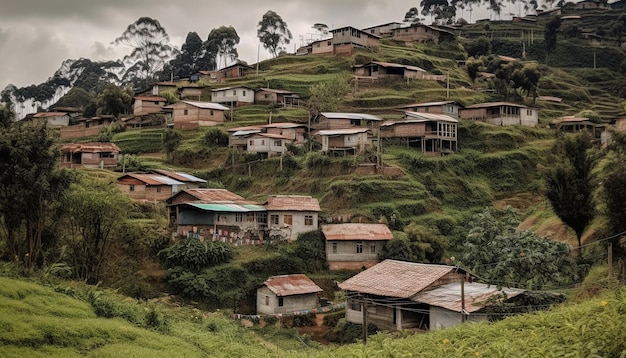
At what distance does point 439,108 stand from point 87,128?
4155 cm

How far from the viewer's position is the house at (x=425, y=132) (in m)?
52.0

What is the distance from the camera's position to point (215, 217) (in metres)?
39.1

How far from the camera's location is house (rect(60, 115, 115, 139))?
226ft

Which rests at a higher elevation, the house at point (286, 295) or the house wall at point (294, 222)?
the house wall at point (294, 222)

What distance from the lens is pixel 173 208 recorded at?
132ft

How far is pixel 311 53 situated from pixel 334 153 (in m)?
37.3

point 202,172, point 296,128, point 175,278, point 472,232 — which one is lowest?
point 175,278

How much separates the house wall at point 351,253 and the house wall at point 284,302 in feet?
17.0

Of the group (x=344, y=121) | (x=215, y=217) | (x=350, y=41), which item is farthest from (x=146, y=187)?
(x=350, y=41)

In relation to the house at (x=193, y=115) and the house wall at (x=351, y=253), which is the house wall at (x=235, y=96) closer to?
the house at (x=193, y=115)

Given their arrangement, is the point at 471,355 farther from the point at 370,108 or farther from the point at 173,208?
the point at 370,108

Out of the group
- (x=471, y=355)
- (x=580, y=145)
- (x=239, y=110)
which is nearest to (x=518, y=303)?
(x=580, y=145)

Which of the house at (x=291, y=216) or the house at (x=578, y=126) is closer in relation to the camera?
the house at (x=291, y=216)

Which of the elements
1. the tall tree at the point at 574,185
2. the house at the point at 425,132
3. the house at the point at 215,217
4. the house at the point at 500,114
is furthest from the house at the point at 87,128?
the tall tree at the point at 574,185
